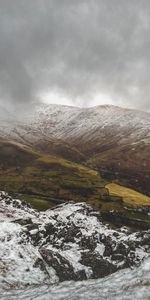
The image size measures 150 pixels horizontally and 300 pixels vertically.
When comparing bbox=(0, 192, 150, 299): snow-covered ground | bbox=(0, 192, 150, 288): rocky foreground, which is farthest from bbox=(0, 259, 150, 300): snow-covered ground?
bbox=(0, 192, 150, 288): rocky foreground

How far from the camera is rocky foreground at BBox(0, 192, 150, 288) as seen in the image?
48938 mm

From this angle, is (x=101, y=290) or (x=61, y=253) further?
(x=61, y=253)

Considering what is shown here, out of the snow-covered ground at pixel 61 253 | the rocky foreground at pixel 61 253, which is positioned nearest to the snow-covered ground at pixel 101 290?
the snow-covered ground at pixel 61 253

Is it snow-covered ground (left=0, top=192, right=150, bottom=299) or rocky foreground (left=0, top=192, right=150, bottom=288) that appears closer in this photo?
snow-covered ground (left=0, top=192, right=150, bottom=299)

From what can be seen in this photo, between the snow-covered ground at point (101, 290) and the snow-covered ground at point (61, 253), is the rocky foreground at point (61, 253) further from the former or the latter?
the snow-covered ground at point (101, 290)

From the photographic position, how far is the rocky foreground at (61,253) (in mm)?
48938

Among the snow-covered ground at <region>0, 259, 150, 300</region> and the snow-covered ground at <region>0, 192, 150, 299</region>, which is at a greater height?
the snow-covered ground at <region>0, 192, 150, 299</region>

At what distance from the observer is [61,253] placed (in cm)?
5519

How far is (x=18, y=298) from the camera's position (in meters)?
38.5

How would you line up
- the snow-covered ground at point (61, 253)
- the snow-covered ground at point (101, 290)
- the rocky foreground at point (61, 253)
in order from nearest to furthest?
the snow-covered ground at point (101, 290) → the snow-covered ground at point (61, 253) → the rocky foreground at point (61, 253)

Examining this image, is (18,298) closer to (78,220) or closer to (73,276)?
(73,276)

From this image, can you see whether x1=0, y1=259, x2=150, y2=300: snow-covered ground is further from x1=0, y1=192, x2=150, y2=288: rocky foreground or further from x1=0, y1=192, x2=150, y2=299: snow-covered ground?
x1=0, y1=192, x2=150, y2=288: rocky foreground

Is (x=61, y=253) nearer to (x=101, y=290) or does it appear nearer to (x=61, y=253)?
(x=61, y=253)

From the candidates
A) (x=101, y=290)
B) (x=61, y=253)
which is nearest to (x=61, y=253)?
(x=61, y=253)
